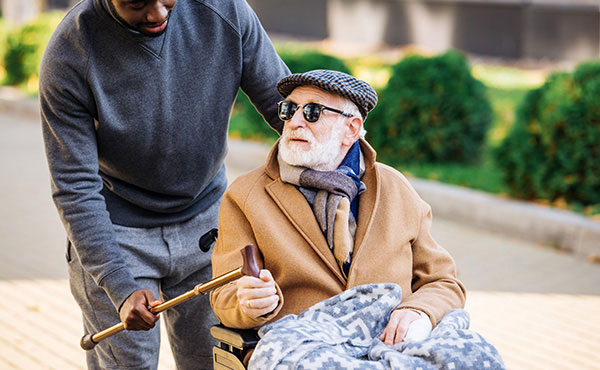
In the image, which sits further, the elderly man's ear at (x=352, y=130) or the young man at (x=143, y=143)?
the elderly man's ear at (x=352, y=130)

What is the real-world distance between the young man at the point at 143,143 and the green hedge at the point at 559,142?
4.49 m

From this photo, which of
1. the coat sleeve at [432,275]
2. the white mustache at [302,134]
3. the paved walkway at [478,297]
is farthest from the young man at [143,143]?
the paved walkway at [478,297]

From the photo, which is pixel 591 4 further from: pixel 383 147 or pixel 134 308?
pixel 134 308

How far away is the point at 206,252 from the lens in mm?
3312

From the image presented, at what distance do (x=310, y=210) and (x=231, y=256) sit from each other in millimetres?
325

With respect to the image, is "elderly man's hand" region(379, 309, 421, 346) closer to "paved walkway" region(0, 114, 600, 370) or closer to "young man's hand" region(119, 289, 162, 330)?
"young man's hand" region(119, 289, 162, 330)

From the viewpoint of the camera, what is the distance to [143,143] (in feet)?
9.82

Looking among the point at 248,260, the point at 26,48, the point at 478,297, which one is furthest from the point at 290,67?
the point at 248,260

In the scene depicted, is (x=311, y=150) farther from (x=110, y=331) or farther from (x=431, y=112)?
(x=431, y=112)

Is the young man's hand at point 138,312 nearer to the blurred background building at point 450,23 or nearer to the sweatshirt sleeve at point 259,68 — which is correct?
the sweatshirt sleeve at point 259,68

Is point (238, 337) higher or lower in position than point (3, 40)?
higher

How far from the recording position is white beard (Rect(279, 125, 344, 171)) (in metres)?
2.96

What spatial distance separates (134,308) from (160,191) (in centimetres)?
56

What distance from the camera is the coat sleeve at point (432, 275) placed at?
9.61 ft
